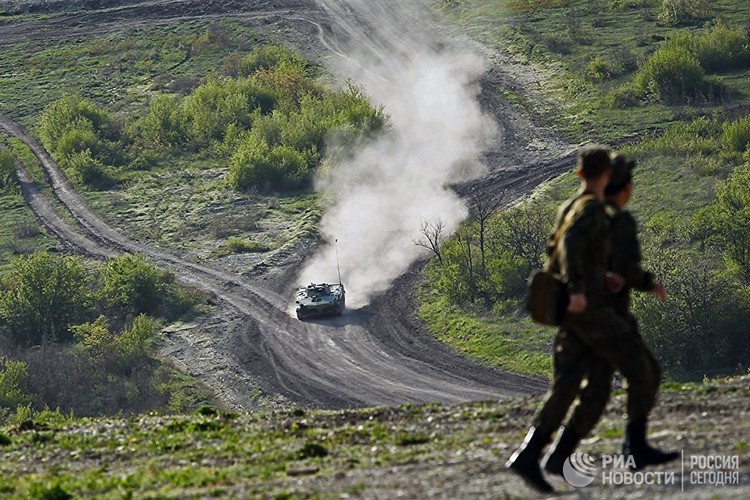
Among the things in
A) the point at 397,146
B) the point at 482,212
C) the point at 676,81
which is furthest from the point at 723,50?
the point at 482,212

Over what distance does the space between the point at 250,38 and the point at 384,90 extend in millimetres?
16966

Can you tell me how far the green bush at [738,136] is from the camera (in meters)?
51.0

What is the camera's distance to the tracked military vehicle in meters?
43.2

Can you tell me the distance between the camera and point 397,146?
62.9 metres

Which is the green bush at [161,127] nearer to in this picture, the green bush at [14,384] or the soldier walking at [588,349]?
the green bush at [14,384]

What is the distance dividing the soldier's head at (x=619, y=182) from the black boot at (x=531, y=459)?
1.87 metres

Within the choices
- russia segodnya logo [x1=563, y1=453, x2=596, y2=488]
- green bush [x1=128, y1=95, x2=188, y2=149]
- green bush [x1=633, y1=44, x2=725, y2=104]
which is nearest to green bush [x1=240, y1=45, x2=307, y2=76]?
green bush [x1=128, y1=95, x2=188, y2=149]

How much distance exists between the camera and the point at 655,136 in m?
57.3

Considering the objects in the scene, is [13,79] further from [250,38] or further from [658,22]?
[658,22]

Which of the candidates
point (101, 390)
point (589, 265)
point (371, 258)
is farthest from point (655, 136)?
point (589, 265)

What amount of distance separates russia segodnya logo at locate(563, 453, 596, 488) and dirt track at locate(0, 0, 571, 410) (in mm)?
22784

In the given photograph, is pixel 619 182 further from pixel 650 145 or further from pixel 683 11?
pixel 683 11

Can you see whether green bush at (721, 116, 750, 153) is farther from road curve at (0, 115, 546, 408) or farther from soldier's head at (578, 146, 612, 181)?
soldier's head at (578, 146, 612, 181)

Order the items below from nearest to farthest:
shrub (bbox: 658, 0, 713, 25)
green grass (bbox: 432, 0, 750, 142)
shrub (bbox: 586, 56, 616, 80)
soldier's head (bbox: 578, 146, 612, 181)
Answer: soldier's head (bbox: 578, 146, 612, 181) < green grass (bbox: 432, 0, 750, 142) < shrub (bbox: 586, 56, 616, 80) < shrub (bbox: 658, 0, 713, 25)
